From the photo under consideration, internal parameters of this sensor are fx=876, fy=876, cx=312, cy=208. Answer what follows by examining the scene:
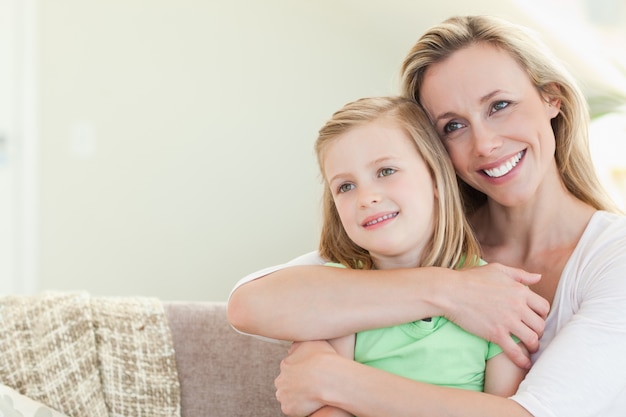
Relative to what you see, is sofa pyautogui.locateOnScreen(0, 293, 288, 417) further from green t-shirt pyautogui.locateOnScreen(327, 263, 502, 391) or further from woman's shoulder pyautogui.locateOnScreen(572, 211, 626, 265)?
woman's shoulder pyautogui.locateOnScreen(572, 211, 626, 265)

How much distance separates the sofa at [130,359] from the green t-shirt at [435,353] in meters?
0.57

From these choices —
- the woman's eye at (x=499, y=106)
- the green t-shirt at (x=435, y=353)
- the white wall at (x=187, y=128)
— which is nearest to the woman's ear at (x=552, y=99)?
the woman's eye at (x=499, y=106)

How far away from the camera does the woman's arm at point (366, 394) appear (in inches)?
57.3

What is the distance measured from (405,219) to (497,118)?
290mm

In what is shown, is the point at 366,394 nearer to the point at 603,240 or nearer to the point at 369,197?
the point at 369,197

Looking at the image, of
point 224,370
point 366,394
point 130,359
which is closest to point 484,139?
point 366,394

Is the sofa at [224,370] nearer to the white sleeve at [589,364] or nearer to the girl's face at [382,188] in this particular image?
the girl's face at [382,188]

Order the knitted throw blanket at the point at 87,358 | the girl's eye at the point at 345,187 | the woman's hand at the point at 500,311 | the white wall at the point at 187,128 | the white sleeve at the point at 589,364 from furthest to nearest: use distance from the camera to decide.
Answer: the white wall at the point at 187,128, the knitted throw blanket at the point at 87,358, the girl's eye at the point at 345,187, the woman's hand at the point at 500,311, the white sleeve at the point at 589,364

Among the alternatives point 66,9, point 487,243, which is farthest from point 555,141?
point 66,9

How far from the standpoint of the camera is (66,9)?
13.1 ft

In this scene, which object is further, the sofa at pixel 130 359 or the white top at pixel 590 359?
the sofa at pixel 130 359

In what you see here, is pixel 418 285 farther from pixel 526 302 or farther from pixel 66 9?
pixel 66 9

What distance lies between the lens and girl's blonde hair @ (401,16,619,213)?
5.71 ft

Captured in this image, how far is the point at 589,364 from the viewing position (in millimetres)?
1446
